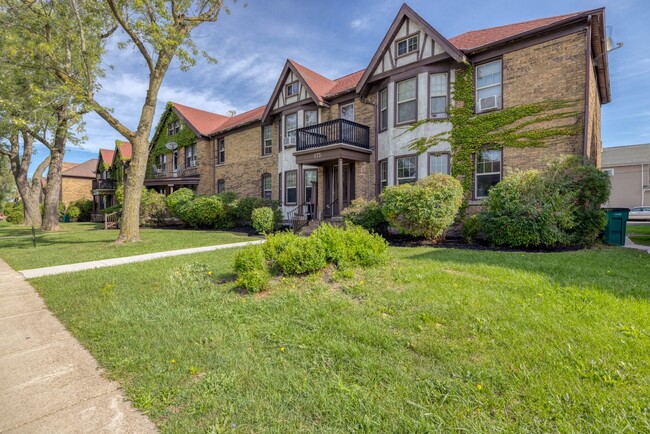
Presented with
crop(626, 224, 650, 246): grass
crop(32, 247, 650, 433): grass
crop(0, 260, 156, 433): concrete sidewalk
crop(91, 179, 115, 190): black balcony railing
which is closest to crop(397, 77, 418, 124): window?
crop(626, 224, 650, 246): grass

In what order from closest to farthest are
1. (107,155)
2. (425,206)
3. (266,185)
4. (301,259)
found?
(301,259)
(425,206)
(266,185)
(107,155)

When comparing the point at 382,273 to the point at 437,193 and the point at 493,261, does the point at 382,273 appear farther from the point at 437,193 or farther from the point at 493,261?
the point at 437,193

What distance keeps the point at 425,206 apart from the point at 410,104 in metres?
6.01

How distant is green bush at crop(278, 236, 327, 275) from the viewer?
5914 millimetres

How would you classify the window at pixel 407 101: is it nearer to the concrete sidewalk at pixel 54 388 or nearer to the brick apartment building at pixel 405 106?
the brick apartment building at pixel 405 106

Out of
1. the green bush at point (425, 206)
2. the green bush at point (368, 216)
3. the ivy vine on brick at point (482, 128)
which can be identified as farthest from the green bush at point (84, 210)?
the green bush at point (425, 206)

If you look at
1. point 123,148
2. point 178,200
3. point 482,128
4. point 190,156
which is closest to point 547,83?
point 482,128

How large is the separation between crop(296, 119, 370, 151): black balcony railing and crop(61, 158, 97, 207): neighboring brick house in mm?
44256

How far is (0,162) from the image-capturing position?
117 feet

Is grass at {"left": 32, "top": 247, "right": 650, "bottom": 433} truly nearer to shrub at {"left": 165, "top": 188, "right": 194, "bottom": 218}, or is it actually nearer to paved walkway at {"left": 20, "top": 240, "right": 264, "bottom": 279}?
paved walkway at {"left": 20, "top": 240, "right": 264, "bottom": 279}

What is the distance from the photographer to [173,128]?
29047 mm

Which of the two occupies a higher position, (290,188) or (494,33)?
(494,33)

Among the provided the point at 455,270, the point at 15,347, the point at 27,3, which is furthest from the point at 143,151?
the point at 455,270

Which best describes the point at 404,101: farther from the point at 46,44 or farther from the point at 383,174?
the point at 46,44
